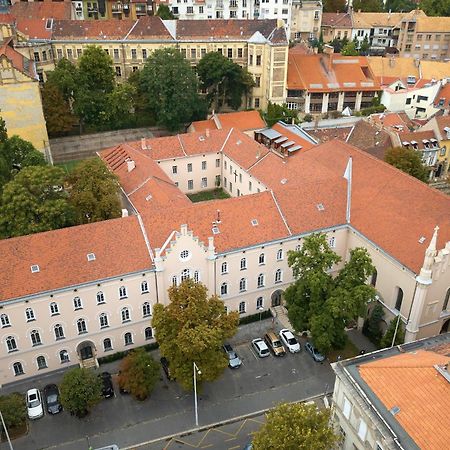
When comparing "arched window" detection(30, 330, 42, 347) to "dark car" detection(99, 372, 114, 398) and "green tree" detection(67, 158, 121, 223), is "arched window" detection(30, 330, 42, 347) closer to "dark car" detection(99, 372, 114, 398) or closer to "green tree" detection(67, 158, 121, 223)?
"dark car" detection(99, 372, 114, 398)

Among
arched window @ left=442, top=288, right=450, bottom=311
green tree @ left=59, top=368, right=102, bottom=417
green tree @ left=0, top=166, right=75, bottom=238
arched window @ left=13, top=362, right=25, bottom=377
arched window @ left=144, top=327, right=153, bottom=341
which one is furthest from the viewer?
arched window @ left=144, top=327, right=153, bottom=341

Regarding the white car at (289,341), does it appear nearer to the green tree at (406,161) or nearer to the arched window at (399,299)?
the arched window at (399,299)

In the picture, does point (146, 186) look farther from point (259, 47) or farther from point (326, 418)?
point (259, 47)

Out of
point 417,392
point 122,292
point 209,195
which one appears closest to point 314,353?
point 417,392

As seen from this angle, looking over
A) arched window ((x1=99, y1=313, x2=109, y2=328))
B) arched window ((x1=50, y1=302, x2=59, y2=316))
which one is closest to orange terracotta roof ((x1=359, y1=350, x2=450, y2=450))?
arched window ((x1=99, y1=313, x2=109, y2=328))

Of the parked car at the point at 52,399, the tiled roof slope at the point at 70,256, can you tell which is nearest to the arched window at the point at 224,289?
the tiled roof slope at the point at 70,256
